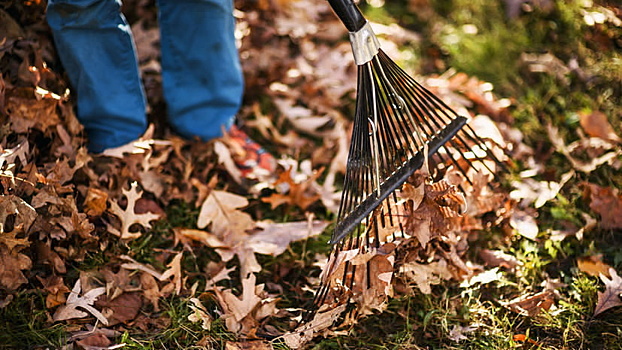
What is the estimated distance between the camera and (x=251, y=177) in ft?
8.10

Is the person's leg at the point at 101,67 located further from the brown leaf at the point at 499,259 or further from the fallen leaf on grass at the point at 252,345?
the brown leaf at the point at 499,259

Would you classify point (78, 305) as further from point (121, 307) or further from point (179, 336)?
point (179, 336)

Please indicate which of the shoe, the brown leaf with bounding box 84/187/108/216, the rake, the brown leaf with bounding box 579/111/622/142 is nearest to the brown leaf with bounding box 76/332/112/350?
the brown leaf with bounding box 84/187/108/216

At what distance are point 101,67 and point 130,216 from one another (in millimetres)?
571

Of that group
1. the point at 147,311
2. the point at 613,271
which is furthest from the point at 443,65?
the point at 147,311

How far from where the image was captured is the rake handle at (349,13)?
1.79m

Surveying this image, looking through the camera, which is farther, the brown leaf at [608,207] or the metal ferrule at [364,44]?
the brown leaf at [608,207]

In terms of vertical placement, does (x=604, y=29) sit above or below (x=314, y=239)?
above

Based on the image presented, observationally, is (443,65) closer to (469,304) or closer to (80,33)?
(469,304)

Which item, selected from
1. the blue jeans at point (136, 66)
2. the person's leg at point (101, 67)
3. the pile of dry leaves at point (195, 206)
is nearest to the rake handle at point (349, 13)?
the pile of dry leaves at point (195, 206)

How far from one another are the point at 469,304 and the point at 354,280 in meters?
0.43

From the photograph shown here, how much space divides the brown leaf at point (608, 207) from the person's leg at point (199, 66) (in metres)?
1.48

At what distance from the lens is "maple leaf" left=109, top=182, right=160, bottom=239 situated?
208 centimetres

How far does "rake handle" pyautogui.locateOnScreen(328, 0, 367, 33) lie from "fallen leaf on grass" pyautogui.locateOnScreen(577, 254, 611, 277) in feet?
3.73
